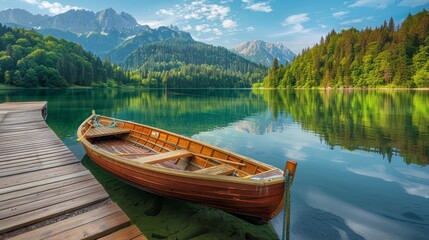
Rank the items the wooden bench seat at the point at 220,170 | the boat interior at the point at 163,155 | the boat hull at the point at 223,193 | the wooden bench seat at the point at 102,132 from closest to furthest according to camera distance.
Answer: the boat hull at the point at 223,193
the wooden bench seat at the point at 220,170
the boat interior at the point at 163,155
the wooden bench seat at the point at 102,132

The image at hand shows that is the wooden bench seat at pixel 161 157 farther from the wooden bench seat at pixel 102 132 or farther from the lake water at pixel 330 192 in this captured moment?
the wooden bench seat at pixel 102 132

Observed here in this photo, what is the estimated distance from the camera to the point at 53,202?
5.47 metres

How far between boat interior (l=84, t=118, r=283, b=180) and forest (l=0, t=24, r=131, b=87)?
337 feet

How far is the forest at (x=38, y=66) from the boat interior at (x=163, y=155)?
4043 inches

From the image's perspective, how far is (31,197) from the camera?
5.75 m

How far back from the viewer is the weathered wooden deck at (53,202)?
4.41m

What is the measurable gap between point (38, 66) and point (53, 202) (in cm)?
11572

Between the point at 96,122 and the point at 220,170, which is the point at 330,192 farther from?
the point at 96,122

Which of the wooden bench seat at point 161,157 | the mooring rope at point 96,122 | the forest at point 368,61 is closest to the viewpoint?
the wooden bench seat at point 161,157

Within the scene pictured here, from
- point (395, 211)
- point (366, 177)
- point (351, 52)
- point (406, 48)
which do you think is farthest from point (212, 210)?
point (351, 52)

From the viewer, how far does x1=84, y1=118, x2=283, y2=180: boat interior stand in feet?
24.0

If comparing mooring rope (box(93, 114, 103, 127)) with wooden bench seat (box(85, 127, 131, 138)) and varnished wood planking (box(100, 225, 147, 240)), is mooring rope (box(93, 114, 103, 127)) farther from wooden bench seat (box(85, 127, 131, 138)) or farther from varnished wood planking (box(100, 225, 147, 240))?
varnished wood planking (box(100, 225, 147, 240))

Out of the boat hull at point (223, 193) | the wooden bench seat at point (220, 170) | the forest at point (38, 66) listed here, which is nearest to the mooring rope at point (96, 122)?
the boat hull at point (223, 193)

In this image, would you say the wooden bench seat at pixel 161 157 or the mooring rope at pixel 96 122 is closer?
the wooden bench seat at pixel 161 157
